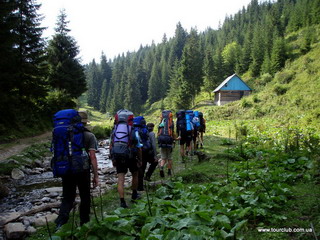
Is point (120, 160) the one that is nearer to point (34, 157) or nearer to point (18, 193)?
point (18, 193)

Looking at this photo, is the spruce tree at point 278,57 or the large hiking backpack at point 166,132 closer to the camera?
the large hiking backpack at point 166,132

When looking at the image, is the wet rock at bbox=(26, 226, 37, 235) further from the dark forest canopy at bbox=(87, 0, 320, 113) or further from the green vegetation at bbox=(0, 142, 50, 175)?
the dark forest canopy at bbox=(87, 0, 320, 113)

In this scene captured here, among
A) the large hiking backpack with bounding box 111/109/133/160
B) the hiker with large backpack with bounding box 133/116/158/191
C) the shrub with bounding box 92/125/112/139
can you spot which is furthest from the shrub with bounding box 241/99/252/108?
the large hiking backpack with bounding box 111/109/133/160

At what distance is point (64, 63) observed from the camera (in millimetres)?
32000

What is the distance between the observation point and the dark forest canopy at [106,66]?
55.1ft

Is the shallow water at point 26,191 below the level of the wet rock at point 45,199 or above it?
below

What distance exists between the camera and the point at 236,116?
33.2 meters

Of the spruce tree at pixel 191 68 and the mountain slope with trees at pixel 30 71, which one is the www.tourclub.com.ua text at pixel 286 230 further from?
the spruce tree at pixel 191 68

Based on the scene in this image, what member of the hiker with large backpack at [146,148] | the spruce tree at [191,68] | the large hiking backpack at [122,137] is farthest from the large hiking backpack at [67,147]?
the spruce tree at [191,68]

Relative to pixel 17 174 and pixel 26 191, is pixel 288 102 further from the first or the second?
pixel 26 191

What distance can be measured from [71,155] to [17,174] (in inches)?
304

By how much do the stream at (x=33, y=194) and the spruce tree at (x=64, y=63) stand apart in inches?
898

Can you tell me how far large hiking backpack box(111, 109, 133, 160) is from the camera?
513 cm

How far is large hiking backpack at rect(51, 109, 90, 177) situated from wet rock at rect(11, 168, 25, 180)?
729cm
